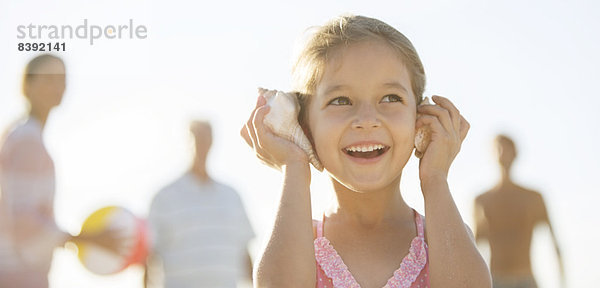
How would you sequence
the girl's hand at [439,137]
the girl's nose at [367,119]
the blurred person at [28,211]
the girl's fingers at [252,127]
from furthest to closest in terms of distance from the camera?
the blurred person at [28,211]
the girl's fingers at [252,127]
the girl's hand at [439,137]
the girl's nose at [367,119]

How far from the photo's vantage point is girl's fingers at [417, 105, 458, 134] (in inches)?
111

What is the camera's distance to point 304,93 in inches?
115

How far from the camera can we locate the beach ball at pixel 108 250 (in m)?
4.84

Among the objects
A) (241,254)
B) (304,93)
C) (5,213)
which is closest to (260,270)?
(304,93)

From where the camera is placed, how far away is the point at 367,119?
268cm

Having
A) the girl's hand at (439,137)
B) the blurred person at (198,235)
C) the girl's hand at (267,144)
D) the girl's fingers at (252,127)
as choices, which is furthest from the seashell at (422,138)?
the blurred person at (198,235)

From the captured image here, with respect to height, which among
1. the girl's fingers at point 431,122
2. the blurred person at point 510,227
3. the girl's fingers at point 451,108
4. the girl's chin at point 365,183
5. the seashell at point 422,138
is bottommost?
the blurred person at point 510,227

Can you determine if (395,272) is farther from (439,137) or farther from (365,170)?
(439,137)

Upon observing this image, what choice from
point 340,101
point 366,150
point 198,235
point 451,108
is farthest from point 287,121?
point 198,235

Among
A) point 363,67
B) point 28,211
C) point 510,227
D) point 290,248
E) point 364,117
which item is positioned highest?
point 363,67

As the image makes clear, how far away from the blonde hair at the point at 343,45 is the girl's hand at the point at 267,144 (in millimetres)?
138

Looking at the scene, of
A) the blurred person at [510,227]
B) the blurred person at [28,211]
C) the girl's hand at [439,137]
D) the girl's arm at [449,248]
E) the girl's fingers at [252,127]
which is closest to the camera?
the girl's arm at [449,248]

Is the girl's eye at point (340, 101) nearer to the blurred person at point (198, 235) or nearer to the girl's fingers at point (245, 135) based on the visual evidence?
the girl's fingers at point (245, 135)

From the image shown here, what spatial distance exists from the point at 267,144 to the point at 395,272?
613 millimetres
